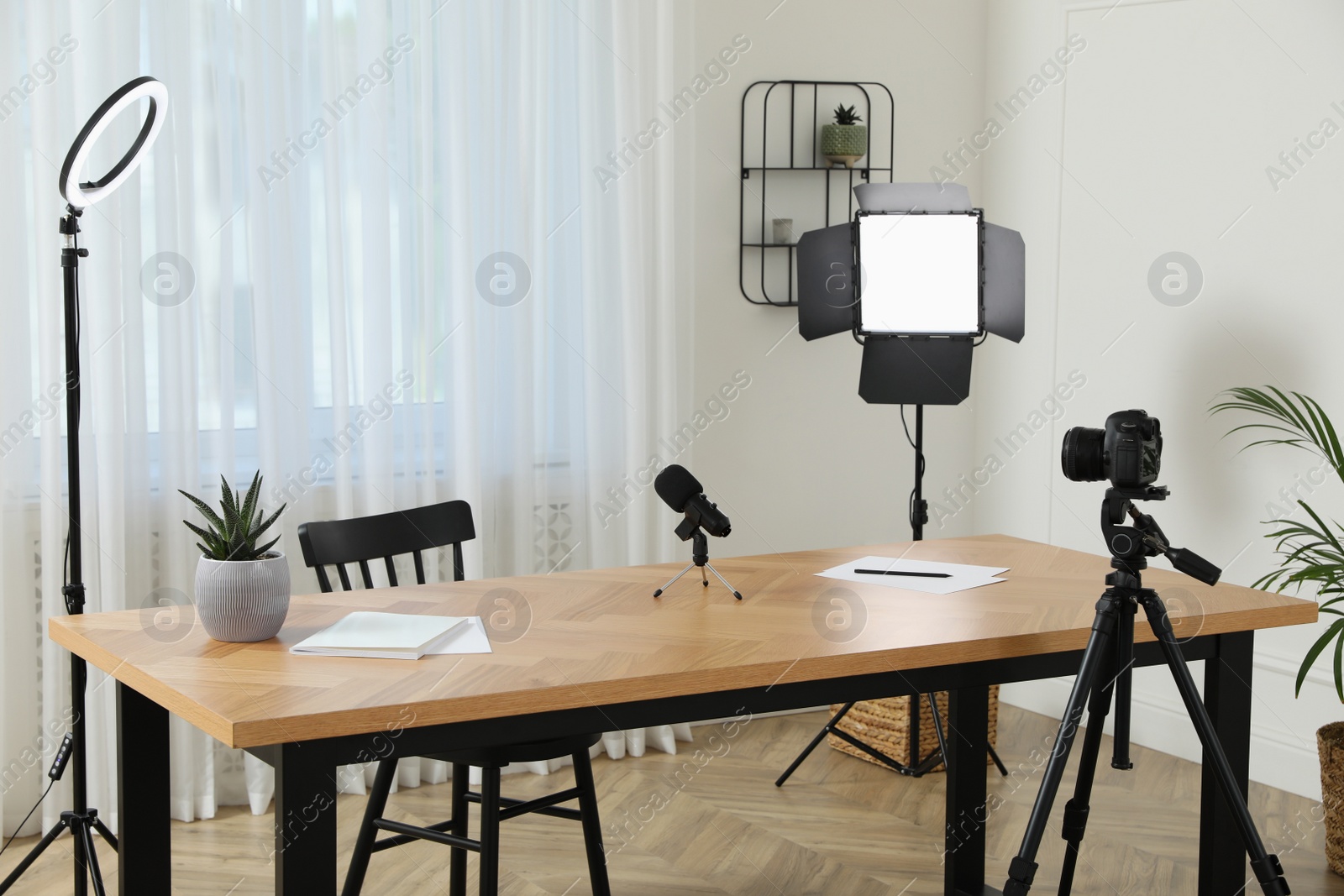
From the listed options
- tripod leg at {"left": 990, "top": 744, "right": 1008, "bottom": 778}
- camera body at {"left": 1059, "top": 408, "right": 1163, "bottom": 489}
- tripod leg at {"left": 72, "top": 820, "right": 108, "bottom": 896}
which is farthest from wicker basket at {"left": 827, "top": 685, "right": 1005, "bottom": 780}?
tripod leg at {"left": 72, "top": 820, "right": 108, "bottom": 896}

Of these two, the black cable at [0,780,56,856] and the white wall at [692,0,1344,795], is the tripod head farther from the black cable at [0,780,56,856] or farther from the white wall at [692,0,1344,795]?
the black cable at [0,780,56,856]

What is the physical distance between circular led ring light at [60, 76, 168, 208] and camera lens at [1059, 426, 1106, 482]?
1844mm

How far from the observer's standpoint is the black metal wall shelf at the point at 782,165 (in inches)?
166

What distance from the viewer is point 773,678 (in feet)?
6.39

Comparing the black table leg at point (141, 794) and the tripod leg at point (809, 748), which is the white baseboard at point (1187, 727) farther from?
the black table leg at point (141, 794)

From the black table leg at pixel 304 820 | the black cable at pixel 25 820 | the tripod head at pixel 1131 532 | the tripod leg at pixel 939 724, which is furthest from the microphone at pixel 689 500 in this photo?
the black cable at pixel 25 820

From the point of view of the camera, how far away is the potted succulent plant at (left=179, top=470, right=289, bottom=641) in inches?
78.1

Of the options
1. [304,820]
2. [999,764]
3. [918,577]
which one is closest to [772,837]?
[999,764]

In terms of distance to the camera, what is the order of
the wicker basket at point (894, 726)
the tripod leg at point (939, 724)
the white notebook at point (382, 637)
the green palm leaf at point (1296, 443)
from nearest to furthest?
1. the white notebook at point (382, 637)
2. the green palm leaf at point (1296, 443)
3. the tripod leg at point (939, 724)
4. the wicker basket at point (894, 726)

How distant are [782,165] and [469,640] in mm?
2644

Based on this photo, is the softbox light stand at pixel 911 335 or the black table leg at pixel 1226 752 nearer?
the black table leg at pixel 1226 752

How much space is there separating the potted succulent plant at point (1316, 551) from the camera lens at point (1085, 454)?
30.2 inches

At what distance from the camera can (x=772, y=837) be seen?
3.27m

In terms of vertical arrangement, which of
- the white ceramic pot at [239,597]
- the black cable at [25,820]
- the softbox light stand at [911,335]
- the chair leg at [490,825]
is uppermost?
the softbox light stand at [911,335]
